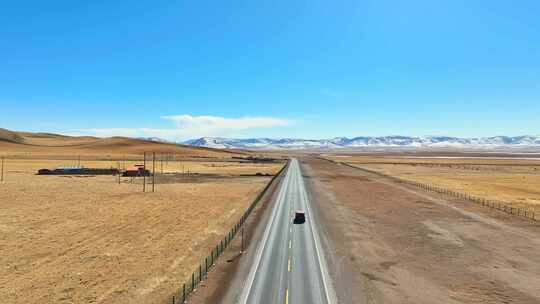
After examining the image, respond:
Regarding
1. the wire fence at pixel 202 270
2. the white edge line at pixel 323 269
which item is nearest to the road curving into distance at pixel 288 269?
the white edge line at pixel 323 269

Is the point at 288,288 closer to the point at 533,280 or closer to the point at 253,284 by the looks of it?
the point at 253,284

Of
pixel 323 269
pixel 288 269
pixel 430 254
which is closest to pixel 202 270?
pixel 288 269

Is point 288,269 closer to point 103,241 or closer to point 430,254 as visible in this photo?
point 430,254

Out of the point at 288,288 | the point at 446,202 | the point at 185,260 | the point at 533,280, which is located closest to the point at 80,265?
the point at 185,260

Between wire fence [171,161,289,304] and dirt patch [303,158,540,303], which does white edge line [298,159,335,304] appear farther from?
wire fence [171,161,289,304]

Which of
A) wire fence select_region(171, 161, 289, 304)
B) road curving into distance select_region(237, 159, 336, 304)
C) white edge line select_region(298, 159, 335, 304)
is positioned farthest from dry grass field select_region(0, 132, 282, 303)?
white edge line select_region(298, 159, 335, 304)

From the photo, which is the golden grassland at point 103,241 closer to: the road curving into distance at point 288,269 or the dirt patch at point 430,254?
the road curving into distance at point 288,269
